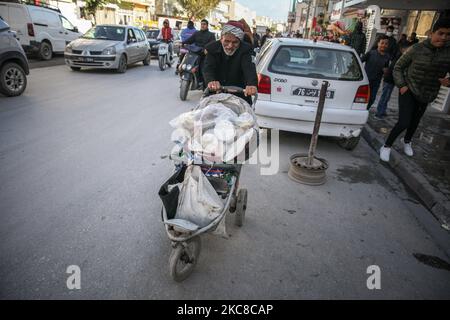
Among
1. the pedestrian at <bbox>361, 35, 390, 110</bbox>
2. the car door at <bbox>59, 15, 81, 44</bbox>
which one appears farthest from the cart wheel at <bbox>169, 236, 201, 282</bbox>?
the car door at <bbox>59, 15, 81, 44</bbox>

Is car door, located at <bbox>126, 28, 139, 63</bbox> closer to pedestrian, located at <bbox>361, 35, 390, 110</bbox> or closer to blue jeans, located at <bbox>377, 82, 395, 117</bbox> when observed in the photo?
pedestrian, located at <bbox>361, 35, 390, 110</bbox>

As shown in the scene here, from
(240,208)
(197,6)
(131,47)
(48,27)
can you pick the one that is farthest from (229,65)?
(197,6)

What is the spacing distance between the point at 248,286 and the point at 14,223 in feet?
7.39

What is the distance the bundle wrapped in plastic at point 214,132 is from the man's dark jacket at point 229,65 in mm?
874

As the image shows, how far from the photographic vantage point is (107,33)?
12508 millimetres

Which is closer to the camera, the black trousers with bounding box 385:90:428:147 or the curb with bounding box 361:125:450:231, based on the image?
the curb with bounding box 361:125:450:231

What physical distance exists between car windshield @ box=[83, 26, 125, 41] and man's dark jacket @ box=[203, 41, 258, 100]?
10425mm

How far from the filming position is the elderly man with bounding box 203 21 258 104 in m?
3.42

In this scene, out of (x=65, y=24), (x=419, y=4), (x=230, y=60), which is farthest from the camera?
(x=65, y=24)

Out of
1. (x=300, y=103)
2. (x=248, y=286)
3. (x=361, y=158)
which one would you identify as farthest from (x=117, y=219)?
(x=361, y=158)

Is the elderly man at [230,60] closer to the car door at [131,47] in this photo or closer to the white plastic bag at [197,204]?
the white plastic bag at [197,204]

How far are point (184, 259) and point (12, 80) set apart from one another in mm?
7337

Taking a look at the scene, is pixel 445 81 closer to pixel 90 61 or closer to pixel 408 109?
pixel 408 109

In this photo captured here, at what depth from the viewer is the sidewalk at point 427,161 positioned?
12.4ft
